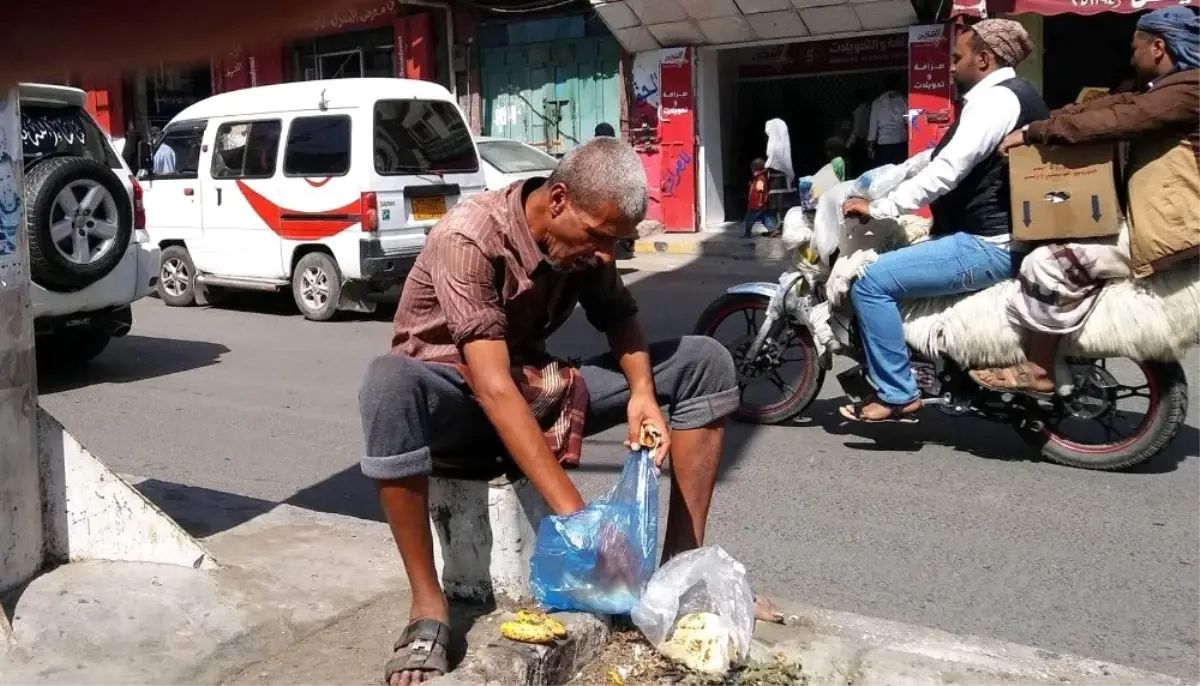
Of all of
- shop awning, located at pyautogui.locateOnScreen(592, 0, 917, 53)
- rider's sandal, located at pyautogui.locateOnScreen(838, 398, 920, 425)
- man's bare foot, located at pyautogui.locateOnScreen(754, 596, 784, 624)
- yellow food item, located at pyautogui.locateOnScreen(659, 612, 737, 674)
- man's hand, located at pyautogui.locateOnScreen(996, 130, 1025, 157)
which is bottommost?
man's bare foot, located at pyautogui.locateOnScreen(754, 596, 784, 624)

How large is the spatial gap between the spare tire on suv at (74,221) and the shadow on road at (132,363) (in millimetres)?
963

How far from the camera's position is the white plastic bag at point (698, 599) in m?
3.09

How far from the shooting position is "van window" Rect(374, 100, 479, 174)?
1001 cm

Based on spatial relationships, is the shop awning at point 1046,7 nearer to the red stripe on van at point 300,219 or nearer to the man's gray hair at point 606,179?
the red stripe on van at point 300,219

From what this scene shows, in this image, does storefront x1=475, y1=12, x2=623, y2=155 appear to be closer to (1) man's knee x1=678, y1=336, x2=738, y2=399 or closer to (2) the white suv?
(2) the white suv

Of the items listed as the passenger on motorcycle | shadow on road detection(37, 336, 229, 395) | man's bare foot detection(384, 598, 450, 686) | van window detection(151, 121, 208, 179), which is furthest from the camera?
van window detection(151, 121, 208, 179)

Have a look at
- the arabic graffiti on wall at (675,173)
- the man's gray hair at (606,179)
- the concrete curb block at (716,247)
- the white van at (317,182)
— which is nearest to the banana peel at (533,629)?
the man's gray hair at (606,179)

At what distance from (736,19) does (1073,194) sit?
10.7 m

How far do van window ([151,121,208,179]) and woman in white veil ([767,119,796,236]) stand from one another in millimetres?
6853

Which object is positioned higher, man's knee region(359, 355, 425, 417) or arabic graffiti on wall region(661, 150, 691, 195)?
arabic graffiti on wall region(661, 150, 691, 195)

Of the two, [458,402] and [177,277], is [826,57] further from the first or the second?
[458,402]

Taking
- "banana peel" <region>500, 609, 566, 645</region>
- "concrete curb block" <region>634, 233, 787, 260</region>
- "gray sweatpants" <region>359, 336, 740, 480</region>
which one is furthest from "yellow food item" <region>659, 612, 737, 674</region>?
"concrete curb block" <region>634, 233, 787, 260</region>

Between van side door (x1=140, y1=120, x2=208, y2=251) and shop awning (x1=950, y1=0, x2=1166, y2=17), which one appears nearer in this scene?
→ van side door (x1=140, y1=120, x2=208, y2=251)

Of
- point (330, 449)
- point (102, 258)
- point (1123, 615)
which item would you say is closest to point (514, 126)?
point (102, 258)
